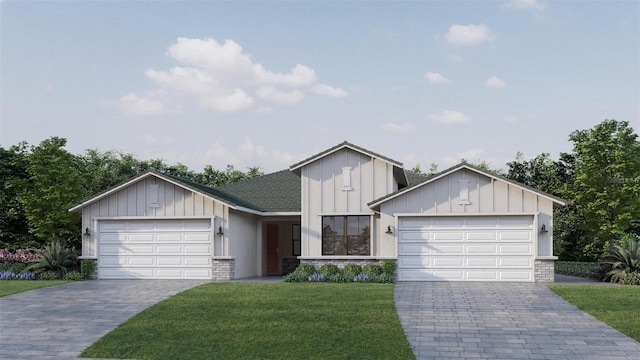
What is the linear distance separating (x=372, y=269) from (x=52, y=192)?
48.2 ft

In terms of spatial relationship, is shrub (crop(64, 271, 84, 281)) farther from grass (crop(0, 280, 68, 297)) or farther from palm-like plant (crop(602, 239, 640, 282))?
palm-like plant (crop(602, 239, 640, 282))

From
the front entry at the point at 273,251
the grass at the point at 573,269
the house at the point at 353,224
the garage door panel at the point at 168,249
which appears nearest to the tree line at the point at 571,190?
the grass at the point at 573,269

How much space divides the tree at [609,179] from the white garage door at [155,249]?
16352mm

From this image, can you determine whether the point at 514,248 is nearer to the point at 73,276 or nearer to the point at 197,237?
the point at 197,237

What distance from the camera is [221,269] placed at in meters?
20.3

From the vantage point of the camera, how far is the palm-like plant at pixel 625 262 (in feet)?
62.3

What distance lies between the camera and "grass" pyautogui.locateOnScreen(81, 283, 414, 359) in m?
10.7

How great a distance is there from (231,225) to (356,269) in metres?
Answer: 4.67

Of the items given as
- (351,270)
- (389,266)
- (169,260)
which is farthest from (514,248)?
(169,260)

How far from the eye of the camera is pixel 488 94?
25250mm

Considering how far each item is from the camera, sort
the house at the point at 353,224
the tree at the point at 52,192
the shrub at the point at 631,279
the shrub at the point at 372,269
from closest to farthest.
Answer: the shrub at the point at 631,279
the house at the point at 353,224
the shrub at the point at 372,269
the tree at the point at 52,192

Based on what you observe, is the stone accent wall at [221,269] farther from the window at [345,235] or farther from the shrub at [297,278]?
the window at [345,235]

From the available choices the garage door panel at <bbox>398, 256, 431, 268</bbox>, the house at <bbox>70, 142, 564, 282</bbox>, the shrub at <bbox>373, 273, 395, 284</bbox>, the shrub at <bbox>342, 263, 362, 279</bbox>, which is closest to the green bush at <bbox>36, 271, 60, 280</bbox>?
the house at <bbox>70, 142, 564, 282</bbox>

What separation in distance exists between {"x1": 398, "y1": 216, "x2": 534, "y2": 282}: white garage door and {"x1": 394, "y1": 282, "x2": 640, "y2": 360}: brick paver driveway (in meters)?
2.54
